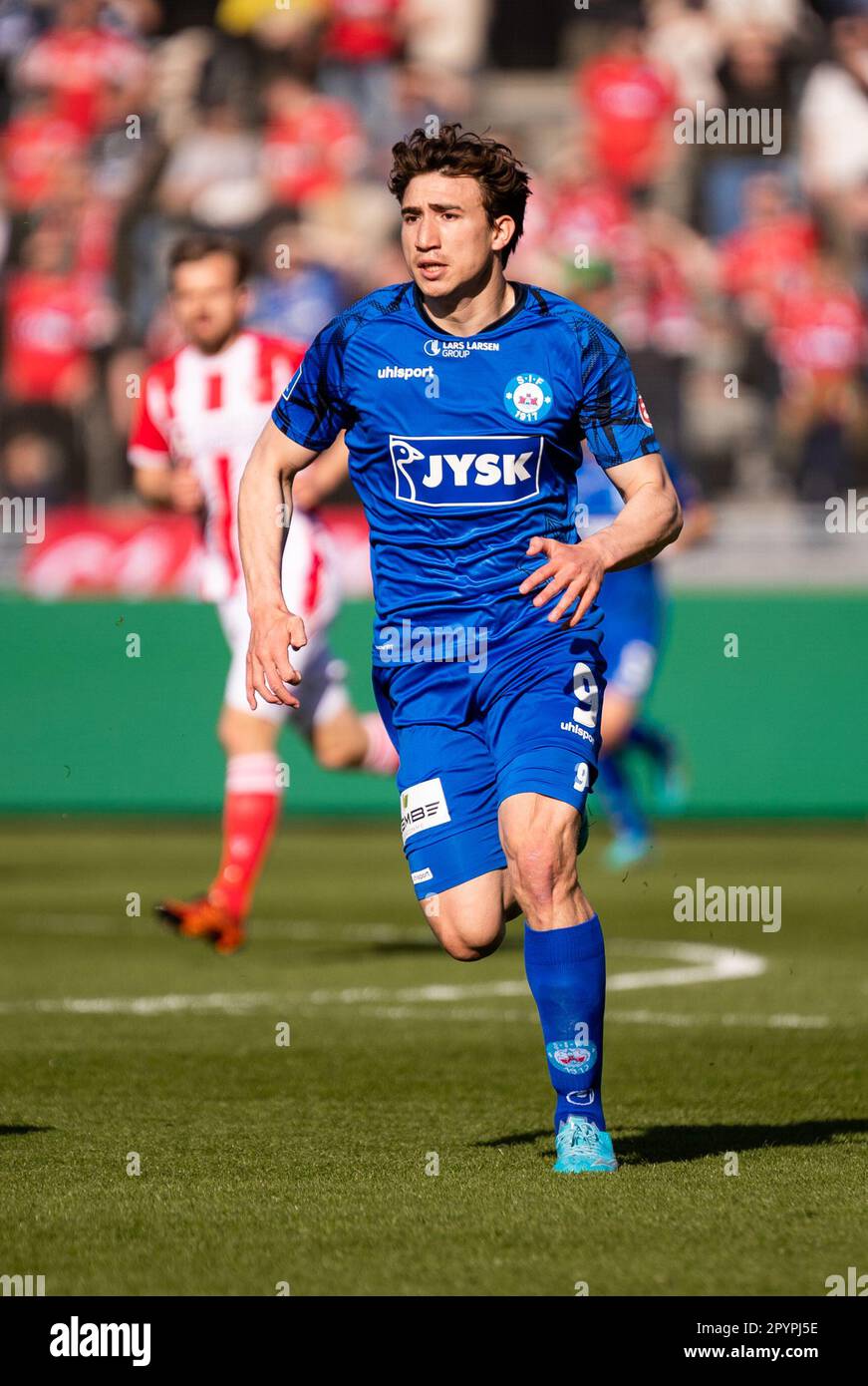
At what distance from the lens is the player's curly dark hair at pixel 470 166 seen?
533 centimetres

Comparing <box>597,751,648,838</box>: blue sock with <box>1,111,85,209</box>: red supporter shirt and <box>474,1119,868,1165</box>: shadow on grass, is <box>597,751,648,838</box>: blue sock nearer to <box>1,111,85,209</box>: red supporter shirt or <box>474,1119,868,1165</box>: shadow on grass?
<box>474,1119,868,1165</box>: shadow on grass

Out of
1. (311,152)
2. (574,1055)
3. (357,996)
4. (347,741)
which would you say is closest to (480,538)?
(574,1055)

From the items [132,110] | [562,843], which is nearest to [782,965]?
[562,843]

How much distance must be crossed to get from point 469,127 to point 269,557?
1524cm

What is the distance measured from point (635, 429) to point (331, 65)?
16046 millimetres

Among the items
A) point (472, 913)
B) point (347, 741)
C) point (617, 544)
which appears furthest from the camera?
point (347, 741)

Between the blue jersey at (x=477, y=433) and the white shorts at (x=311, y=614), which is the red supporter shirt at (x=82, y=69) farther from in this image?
the blue jersey at (x=477, y=433)

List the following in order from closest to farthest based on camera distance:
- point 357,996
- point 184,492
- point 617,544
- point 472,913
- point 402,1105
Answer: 1. point 617,544
2. point 472,913
3. point 402,1105
4. point 357,996
5. point 184,492

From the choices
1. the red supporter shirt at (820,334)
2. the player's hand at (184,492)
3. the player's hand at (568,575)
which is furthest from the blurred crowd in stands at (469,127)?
the player's hand at (568,575)

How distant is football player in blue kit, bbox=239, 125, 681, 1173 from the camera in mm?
5199

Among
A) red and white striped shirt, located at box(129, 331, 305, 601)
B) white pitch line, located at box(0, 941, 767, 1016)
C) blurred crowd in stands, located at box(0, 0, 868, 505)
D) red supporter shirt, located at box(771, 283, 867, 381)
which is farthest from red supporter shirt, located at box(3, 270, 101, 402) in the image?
white pitch line, located at box(0, 941, 767, 1016)

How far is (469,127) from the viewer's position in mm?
20047

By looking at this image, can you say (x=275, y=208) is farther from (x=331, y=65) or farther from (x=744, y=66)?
(x=744, y=66)

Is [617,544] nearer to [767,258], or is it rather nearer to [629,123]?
[767,258]
